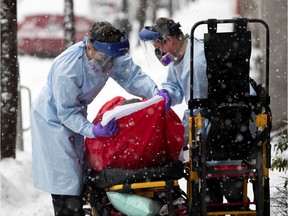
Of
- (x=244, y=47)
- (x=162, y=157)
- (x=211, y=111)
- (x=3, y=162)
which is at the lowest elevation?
(x=3, y=162)

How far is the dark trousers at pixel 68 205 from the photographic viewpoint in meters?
5.94

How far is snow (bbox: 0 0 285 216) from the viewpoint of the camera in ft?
25.3

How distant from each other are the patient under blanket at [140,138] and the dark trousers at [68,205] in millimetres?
360

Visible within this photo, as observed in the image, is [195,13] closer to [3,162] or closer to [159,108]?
[3,162]

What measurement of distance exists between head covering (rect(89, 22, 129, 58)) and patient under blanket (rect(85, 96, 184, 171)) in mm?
422

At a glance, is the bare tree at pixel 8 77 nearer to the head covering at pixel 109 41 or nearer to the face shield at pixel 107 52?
the face shield at pixel 107 52

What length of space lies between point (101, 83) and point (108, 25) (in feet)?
1.83

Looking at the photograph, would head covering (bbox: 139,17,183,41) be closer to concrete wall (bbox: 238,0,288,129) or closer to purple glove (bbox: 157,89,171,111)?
purple glove (bbox: 157,89,171,111)

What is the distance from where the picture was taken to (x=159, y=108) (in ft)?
18.2

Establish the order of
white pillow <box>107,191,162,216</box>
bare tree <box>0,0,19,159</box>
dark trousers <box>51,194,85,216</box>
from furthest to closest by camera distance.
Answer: bare tree <box>0,0,19,159</box>
dark trousers <box>51,194,85,216</box>
white pillow <box>107,191,162,216</box>

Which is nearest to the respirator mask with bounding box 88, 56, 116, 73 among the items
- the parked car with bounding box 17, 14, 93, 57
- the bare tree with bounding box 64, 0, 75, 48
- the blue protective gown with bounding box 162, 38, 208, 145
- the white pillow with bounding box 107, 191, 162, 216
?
the blue protective gown with bounding box 162, 38, 208, 145

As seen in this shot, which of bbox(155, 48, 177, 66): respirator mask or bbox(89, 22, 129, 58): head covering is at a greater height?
bbox(89, 22, 129, 58): head covering

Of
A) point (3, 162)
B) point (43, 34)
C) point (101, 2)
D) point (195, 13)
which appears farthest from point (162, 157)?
point (195, 13)

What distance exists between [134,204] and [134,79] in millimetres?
1260
